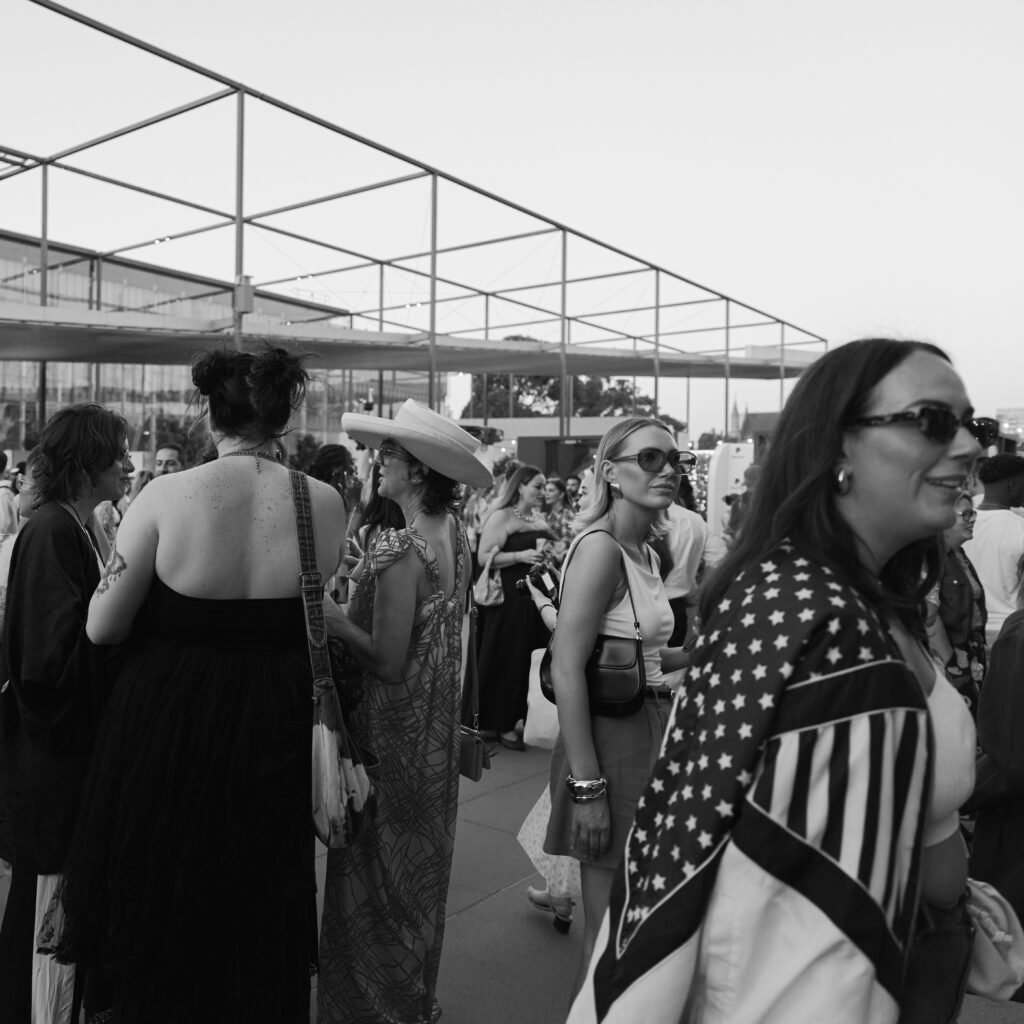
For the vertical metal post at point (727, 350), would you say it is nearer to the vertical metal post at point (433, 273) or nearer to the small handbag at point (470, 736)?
the vertical metal post at point (433, 273)

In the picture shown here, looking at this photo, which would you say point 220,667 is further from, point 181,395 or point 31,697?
point 181,395

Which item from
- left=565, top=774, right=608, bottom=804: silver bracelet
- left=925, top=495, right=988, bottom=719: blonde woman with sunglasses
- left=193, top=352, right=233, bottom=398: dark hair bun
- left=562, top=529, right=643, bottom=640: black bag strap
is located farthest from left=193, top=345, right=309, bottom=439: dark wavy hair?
left=925, top=495, right=988, bottom=719: blonde woman with sunglasses

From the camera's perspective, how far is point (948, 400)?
4.53 ft

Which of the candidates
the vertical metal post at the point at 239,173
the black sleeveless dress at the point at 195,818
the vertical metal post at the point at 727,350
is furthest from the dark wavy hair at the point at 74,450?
the vertical metal post at the point at 727,350

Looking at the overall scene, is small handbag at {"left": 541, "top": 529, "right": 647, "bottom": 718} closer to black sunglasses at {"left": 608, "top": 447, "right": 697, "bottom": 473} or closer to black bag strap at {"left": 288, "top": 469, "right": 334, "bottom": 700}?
black sunglasses at {"left": 608, "top": 447, "right": 697, "bottom": 473}

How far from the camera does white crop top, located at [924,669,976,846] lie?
133 centimetres

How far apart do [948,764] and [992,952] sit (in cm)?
38

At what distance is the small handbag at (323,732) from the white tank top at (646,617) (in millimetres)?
747

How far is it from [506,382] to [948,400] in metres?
55.8

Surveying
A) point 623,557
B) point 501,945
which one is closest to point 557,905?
point 501,945

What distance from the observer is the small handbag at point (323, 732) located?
7.82 feet

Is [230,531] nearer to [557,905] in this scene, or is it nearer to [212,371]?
[212,371]

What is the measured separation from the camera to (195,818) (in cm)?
229

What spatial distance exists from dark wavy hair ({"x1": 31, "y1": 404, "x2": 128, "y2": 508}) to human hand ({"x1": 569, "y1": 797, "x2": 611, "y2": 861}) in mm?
1682
